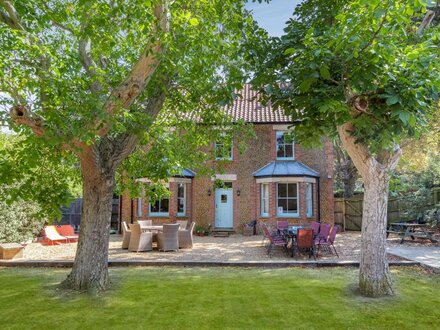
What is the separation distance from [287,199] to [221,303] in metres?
12.9

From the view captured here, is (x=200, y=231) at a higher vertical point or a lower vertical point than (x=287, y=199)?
lower

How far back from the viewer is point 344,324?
5.52 metres

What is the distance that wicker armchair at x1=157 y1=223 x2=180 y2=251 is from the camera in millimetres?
13047

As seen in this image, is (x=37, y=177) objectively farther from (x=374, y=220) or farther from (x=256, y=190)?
(x=256, y=190)

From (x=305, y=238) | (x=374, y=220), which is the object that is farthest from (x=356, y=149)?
(x=305, y=238)

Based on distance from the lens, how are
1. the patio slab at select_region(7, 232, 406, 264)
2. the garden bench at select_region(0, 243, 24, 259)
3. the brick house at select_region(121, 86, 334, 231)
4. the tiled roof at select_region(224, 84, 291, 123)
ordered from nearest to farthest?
the garden bench at select_region(0, 243, 24, 259) → the patio slab at select_region(7, 232, 406, 264) → the brick house at select_region(121, 86, 334, 231) → the tiled roof at select_region(224, 84, 291, 123)

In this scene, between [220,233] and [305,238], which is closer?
[305,238]

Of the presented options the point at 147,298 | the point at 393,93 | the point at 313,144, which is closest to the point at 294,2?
the point at 313,144

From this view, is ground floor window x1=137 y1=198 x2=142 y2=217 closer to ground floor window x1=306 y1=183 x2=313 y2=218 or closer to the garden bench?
the garden bench

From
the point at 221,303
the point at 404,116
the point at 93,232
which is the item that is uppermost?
the point at 404,116

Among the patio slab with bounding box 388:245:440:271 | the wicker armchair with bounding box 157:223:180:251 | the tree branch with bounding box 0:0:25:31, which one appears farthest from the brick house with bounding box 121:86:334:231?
the tree branch with bounding box 0:0:25:31

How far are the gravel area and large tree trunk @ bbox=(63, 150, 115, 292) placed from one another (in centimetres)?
351

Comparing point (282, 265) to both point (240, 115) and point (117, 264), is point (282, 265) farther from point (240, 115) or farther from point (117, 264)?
point (240, 115)

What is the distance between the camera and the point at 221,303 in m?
6.60
